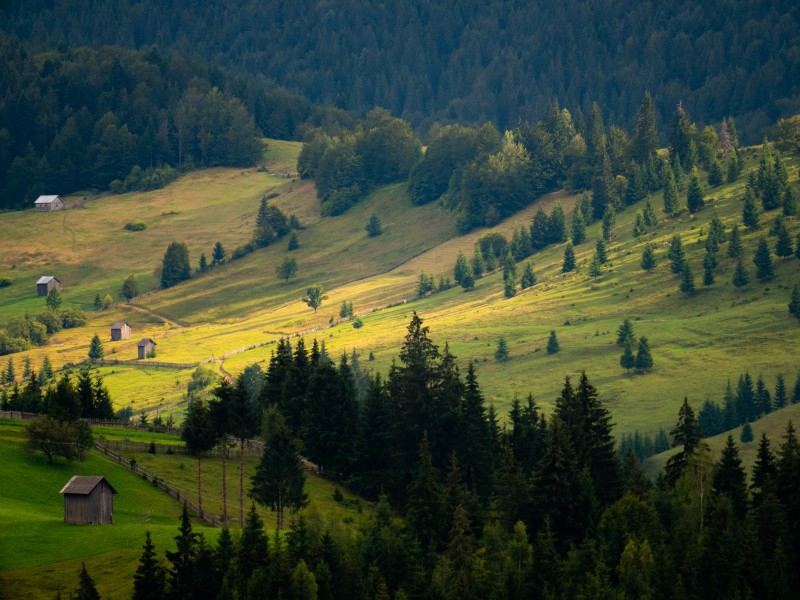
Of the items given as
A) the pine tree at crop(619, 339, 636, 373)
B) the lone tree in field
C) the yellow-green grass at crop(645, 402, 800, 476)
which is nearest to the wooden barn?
the lone tree in field

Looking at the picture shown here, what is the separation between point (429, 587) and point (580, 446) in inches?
1084

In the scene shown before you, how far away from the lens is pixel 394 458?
127062 mm

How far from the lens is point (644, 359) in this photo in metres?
191

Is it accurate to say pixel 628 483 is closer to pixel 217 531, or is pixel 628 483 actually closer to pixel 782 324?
pixel 217 531

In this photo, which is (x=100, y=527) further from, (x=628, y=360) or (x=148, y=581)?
(x=628, y=360)

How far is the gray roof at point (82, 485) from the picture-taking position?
96.8 meters

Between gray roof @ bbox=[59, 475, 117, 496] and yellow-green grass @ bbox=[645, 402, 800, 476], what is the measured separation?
75739 millimetres

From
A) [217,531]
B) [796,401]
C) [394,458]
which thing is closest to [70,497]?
[217,531]

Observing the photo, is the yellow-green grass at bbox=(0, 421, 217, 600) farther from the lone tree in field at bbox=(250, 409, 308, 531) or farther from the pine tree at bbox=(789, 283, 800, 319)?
the pine tree at bbox=(789, 283, 800, 319)

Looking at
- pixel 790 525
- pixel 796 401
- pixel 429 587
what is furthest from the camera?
pixel 796 401

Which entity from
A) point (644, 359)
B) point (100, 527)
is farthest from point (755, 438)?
point (100, 527)

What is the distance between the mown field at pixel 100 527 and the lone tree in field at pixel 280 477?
6.22ft

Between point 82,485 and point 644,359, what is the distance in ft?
358

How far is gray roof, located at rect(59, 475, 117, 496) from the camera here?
317 feet
